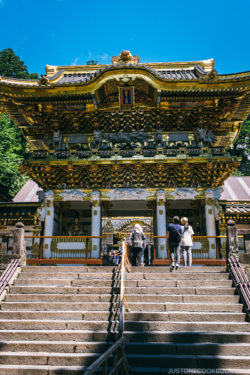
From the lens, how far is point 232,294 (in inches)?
310

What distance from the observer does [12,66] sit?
35.4 meters

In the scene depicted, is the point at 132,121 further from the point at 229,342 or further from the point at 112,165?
the point at 229,342

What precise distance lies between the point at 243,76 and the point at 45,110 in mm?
9789

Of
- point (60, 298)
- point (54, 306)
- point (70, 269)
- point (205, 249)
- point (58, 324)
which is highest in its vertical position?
point (205, 249)

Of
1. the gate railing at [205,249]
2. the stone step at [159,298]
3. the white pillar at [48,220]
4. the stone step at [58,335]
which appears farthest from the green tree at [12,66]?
the stone step at [58,335]

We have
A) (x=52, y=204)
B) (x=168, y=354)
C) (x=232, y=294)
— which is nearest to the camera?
(x=168, y=354)

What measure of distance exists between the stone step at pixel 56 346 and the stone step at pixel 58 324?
567mm

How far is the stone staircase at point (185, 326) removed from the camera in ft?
18.2

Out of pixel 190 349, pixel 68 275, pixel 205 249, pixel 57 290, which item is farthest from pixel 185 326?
pixel 205 249

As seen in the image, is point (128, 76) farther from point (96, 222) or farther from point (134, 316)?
point (134, 316)

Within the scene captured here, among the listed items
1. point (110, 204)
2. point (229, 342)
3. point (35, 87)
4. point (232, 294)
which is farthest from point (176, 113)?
point (229, 342)

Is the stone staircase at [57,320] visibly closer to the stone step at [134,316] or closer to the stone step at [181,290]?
the stone step at [134,316]

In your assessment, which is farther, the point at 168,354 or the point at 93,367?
the point at 168,354

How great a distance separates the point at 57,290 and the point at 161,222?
7.03 meters
